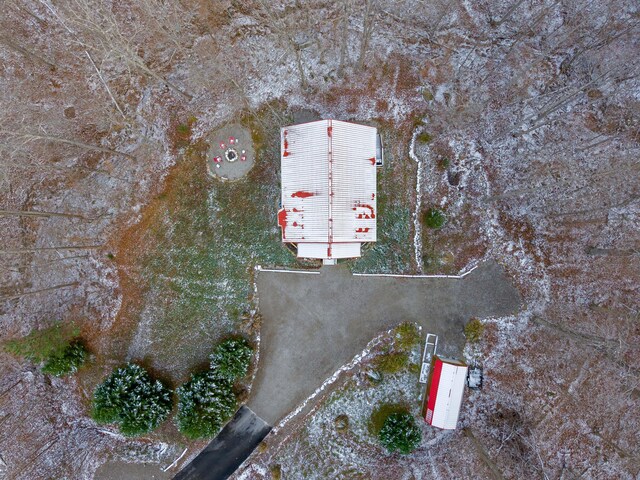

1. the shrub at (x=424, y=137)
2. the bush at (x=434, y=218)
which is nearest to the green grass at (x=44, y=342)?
the bush at (x=434, y=218)

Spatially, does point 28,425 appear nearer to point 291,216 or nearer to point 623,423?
point 291,216

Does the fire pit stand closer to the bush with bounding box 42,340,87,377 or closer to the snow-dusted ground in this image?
the snow-dusted ground

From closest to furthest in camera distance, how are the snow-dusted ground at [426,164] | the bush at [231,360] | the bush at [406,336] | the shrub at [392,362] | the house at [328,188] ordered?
the house at [328,188], the bush at [231,360], the snow-dusted ground at [426,164], the shrub at [392,362], the bush at [406,336]

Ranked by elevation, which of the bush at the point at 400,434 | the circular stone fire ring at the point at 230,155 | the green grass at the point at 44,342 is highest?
the circular stone fire ring at the point at 230,155

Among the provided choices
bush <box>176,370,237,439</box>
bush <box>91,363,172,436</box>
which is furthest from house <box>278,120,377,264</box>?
bush <box>91,363,172,436</box>

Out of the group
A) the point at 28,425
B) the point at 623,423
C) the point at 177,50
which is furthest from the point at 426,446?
the point at 177,50

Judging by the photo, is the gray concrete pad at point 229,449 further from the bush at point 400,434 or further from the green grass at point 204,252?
the bush at point 400,434

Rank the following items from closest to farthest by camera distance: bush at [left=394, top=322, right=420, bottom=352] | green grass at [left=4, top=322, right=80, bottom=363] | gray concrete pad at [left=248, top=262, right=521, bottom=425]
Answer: green grass at [left=4, top=322, right=80, bottom=363] < bush at [left=394, top=322, right=420, bottom=352] < gray concrete pad at [left=248, top=262, right=521, bottom=425]

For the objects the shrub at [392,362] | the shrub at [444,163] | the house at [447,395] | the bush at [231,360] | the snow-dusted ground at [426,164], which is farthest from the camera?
the shrub at [444,163]
